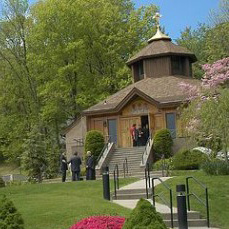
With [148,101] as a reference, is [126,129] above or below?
below

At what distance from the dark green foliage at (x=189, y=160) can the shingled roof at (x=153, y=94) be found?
229 inches

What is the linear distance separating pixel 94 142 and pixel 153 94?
19.1 ft

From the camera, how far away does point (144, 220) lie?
7.38 meters

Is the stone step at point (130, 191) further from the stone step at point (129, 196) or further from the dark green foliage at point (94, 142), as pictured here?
the dark green foliage at point (94, 142)

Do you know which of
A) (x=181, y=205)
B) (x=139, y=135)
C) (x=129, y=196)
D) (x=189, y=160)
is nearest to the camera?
(x=181, y=205)

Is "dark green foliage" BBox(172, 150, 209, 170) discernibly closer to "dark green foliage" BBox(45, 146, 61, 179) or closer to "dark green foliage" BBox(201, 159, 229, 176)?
"dark green foliage" BBox(201, 159, 229, 176)

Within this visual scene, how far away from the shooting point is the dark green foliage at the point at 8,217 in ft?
31.4

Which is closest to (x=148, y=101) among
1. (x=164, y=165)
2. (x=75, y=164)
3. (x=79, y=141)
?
(x=164, y=165)

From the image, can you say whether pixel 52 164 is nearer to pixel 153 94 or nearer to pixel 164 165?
pixel 153 94

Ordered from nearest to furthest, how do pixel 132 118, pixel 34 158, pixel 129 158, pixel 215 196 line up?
pixel 215 196 → pixel 34 158 → pixel 129 158 → pixel 132 118

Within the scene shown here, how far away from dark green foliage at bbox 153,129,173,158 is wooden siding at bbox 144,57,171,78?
30.1ft

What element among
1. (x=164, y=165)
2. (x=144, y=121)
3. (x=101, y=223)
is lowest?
(x=101, y=223)

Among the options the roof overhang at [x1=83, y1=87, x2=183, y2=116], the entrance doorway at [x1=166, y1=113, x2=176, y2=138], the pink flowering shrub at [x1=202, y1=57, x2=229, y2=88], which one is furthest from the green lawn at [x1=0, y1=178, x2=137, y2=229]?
the entrance doorway at [x1=166, y1=113, x2=176, y2=138]

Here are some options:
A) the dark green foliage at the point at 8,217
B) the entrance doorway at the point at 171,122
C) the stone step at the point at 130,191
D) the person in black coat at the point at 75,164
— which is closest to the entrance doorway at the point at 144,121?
the entrance doorway at the point at 171,122
